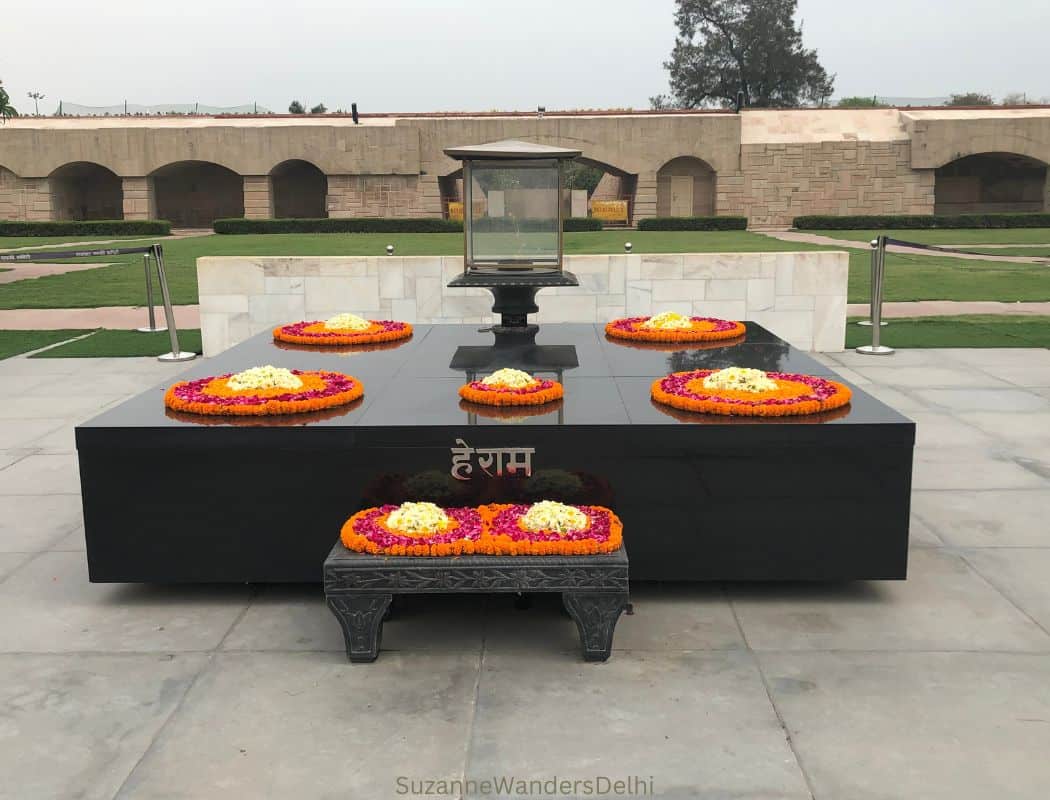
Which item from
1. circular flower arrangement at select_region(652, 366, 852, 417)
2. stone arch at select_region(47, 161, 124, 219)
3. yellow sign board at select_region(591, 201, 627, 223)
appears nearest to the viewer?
circular flower arrangement at select_region(652, 366, 852, 417)

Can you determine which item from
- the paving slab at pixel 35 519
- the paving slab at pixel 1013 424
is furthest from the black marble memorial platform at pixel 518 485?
the paving slab at pixel 1013 424

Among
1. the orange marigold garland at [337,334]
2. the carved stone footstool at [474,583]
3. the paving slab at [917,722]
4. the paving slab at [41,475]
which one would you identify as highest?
the orange marigold garland at [337,334]

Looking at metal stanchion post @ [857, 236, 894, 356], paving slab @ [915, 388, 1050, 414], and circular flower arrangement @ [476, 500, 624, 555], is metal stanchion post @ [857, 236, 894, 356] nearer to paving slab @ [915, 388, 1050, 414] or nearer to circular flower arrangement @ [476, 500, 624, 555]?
paving slab @ [915, 388, 1050, 414]

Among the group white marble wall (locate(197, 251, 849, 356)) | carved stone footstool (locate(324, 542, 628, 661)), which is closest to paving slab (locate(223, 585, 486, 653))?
carved stone footstool (locate(324, 542, 628, 661))

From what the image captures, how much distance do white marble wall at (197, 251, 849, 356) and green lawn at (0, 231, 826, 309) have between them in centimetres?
524

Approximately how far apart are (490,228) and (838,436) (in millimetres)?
4003

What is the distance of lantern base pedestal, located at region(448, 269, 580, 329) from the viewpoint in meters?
8.05

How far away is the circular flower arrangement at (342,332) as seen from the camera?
7977 millimetres

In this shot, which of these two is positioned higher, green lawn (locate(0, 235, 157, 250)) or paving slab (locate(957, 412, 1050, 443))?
green lawn (locate(0, 235, 157, 250))

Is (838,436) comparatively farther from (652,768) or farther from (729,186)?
(729,186)

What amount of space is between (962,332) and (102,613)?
11.2 metres

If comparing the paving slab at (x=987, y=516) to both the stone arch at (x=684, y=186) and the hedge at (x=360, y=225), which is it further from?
the stone arch at (x=684, y=186)

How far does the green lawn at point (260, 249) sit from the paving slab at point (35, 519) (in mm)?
10716

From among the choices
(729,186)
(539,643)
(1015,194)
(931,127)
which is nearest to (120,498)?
(539,643)
